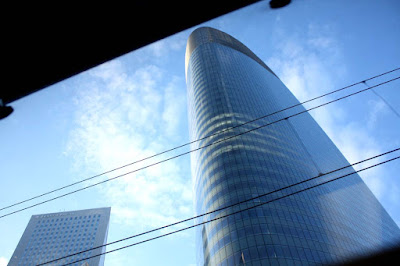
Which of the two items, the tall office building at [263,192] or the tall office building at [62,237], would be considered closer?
the tall office building at [263,192]

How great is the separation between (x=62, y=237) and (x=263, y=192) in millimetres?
121666

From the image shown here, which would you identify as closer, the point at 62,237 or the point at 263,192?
the point at 263,192

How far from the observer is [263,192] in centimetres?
5162

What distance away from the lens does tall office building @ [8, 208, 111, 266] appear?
122375 mm

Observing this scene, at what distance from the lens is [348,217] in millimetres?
69062

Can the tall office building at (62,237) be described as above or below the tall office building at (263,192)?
above

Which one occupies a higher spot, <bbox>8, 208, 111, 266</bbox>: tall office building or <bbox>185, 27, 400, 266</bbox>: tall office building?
<bbox>8, 208, 111, 266</bbox>: tall office building

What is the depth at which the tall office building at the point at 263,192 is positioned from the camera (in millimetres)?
43469

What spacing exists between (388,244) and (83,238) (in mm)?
128835

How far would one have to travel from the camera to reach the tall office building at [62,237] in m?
122

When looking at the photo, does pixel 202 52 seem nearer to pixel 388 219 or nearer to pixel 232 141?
pixel 232 141

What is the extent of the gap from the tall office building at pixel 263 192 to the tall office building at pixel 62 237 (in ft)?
Answer: 299

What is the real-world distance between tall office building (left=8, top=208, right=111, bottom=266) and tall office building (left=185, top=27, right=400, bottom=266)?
9122 centimetres

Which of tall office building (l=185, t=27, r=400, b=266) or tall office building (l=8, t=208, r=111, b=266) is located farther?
tall office building (l=8, t=208, r=111, b=266)
